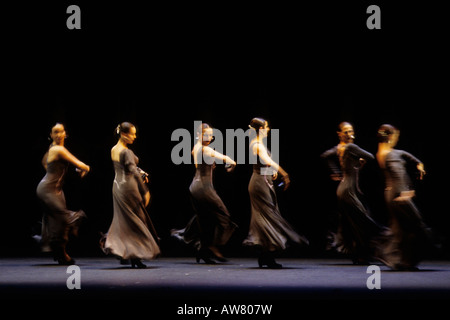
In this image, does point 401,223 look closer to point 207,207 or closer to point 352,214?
point 352,214

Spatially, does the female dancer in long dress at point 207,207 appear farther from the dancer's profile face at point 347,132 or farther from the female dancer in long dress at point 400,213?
the female dancer in long dress at point 400,213

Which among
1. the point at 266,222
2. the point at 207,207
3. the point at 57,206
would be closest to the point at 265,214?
the point at 266,222

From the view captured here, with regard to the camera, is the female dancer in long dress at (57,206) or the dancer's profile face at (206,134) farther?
the dancer's profile face at (206,134)

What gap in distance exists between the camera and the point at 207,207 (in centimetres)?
794

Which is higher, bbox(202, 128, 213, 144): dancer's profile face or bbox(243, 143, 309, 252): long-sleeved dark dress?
bbox(202, 128, 213, 144): dancer's profile face

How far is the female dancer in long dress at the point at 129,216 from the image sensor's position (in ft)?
23.4

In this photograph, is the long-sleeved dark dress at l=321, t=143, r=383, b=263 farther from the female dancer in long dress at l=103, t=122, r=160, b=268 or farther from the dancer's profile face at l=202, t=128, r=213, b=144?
the female dancer in long dress at l=103, t=122, r=160, b=268

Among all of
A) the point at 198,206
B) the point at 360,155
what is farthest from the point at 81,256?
the point at 360,155

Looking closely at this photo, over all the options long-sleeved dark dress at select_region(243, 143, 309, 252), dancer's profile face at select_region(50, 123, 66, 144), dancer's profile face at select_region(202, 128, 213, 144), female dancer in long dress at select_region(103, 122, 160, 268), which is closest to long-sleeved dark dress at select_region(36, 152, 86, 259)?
dancer's profile face at select_region(50, 123, 66, 144)

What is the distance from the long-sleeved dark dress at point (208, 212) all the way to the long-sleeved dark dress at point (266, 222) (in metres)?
0.63

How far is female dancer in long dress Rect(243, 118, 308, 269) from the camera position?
7207 millimetres

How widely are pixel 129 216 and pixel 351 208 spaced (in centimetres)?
264

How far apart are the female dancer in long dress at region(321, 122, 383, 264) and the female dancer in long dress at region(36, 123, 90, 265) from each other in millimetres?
3085

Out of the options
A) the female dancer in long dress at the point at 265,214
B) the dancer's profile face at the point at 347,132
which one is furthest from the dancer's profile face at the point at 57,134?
Result: the dancer's profile face at the point at 347,132
